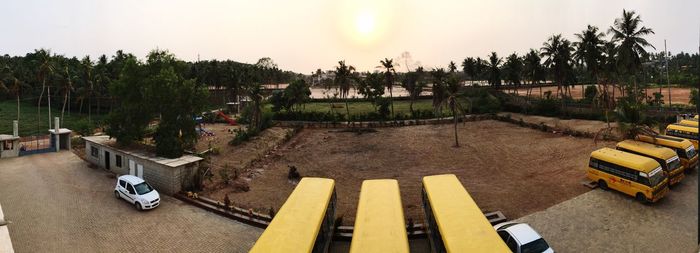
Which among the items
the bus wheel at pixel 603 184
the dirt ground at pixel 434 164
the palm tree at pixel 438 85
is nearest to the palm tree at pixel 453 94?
the dirt ground at pixel 434 164

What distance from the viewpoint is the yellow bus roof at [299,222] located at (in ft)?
36.0

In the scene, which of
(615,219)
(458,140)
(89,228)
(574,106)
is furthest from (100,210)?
(574,106)

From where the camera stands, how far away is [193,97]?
94.6 feet

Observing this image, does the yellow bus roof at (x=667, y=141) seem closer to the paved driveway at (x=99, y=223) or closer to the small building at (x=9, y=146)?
the paved driveway at (x=99, y=223)

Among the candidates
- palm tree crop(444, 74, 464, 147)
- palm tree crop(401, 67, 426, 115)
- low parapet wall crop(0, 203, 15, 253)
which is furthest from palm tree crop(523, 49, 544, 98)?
low parapet wall crop(0, 203, 15, 253)

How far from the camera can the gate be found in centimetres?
3509

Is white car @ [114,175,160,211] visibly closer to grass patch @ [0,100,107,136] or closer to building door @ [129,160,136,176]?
building door @ [129,160,136,176]

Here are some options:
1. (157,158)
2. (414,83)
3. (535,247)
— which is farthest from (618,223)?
(414,83)

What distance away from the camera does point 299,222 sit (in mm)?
12734

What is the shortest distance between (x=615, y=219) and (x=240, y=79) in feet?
218

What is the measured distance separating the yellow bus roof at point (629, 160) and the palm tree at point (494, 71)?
50405 mm

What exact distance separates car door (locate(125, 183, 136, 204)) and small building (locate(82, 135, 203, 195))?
2117 mm

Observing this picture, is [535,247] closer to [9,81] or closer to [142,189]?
[142,189]

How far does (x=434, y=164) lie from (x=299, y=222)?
69.5 feet
